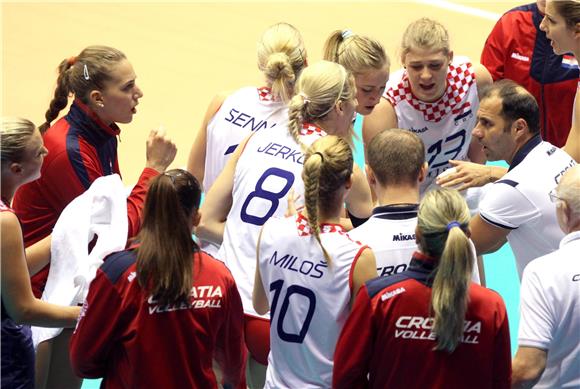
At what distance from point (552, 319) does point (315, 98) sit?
149 cm

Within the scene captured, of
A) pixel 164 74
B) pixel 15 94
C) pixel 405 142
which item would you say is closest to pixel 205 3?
pixel 164 74

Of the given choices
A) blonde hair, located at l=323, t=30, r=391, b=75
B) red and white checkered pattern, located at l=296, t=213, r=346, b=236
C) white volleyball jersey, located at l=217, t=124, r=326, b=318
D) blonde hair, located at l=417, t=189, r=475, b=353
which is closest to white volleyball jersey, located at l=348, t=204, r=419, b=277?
red and white checkered pattern, located at l=296, t=213, r=346, b=236

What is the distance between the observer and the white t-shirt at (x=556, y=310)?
172 inches

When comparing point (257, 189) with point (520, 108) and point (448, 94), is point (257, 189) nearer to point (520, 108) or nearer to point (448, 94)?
point (520, 108)

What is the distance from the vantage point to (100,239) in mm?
5078

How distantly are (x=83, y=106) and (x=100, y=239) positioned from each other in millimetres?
782

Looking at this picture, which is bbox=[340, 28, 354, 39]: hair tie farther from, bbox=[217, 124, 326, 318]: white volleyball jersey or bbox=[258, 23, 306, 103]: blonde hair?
bbox=[217, 124, 326, 318]: white volleyball jersey

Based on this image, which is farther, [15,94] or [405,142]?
[15,94]

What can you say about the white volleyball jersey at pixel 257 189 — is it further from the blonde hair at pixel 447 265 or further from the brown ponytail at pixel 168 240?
the blonde hair at pixel 447 265

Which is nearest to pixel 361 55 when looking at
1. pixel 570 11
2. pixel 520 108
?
pixel 520 108

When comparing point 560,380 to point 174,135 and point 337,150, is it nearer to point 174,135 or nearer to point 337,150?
point 337,150

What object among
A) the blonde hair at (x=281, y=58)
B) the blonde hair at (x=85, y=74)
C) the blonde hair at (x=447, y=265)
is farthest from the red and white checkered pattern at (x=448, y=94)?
the blonde hair at (x=447, y=265)

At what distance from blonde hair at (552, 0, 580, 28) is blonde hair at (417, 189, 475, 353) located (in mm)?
2556

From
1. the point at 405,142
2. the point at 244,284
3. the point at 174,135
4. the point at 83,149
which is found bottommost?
the point at 174,135
